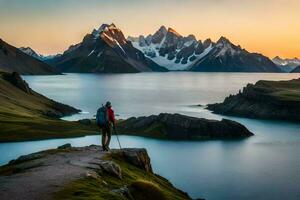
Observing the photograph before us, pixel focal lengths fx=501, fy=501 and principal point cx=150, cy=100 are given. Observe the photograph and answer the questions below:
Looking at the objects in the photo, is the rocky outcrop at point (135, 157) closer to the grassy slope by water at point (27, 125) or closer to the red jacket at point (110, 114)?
the red jacket at point (110, 114)

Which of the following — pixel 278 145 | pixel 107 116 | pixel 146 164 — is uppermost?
pixel 107 116

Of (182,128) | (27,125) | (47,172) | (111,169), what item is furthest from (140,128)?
(47,172)

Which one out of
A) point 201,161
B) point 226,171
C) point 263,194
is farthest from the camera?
point 201,161

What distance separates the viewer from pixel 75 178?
3459cm

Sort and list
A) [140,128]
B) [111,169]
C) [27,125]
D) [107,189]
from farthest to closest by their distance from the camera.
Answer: [140,128], [27,125], [111,169], [107,189]

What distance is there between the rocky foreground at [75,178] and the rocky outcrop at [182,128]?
9239 cm

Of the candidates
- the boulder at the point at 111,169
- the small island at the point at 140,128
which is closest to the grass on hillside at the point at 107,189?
the boulder at the point at 111,169

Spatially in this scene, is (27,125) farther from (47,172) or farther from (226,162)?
(47,172)

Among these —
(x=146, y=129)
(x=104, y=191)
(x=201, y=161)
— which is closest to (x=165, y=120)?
(x=146, y=129)

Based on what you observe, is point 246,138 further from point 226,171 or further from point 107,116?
point 107,116

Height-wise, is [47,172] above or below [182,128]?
above

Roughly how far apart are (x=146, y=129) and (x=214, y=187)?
224ft

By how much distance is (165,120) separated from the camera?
146 metres

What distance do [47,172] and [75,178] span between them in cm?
308
